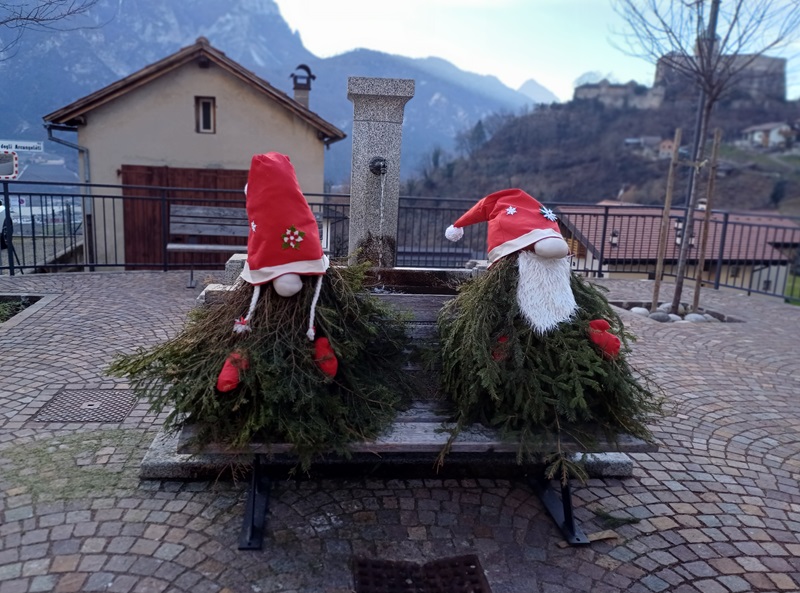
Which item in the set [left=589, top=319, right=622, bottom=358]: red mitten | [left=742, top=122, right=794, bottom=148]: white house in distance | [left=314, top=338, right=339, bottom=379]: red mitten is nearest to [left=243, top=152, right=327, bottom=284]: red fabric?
[left=314, top=338, right=339, bottom=379]: red mitten

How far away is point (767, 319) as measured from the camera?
8102mm

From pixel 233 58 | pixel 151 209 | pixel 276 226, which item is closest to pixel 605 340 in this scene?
pixel 276 226

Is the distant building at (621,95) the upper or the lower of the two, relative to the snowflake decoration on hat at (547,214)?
upper

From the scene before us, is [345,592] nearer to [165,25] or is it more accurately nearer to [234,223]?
[234,223]

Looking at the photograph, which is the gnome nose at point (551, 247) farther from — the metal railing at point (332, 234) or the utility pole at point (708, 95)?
the utility pole at point (708, 95)

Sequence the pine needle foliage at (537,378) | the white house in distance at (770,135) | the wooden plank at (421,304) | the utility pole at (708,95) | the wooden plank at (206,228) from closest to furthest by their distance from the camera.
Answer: the pine needle foliage at (537,378) → the wooden plank at (421,304) → the utility pole at (708,95) → the wooden plank at (206,228) → the white house in distance at (770,135)

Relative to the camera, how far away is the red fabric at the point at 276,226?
2.76m

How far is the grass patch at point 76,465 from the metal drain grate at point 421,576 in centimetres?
133

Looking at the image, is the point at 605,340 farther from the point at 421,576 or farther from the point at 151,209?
the point at 151,209

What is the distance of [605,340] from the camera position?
2818 mm

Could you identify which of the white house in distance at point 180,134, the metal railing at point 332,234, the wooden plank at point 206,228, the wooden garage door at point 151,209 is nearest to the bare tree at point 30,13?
the metal railing at point 332,234

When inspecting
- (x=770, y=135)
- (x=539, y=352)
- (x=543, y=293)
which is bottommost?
(x=539, y=352)

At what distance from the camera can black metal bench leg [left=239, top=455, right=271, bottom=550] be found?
8.70ft

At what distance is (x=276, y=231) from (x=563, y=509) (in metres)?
1.90
